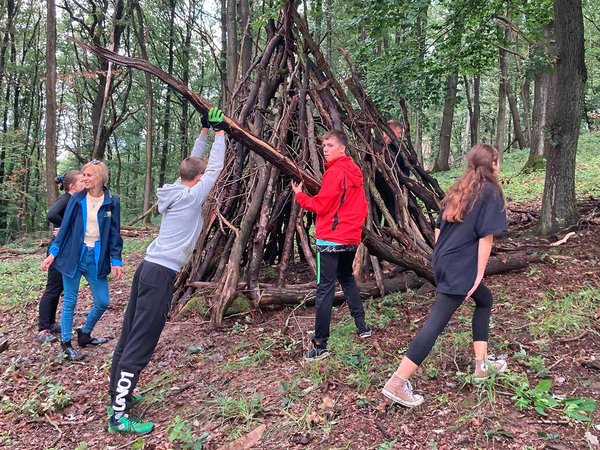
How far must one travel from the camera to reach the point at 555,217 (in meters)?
5.95

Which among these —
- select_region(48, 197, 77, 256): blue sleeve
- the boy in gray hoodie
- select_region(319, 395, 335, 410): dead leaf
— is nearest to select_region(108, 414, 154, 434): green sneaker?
the boy in gray hoodie

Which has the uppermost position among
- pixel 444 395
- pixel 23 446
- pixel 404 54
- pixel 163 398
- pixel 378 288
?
pixel 404 54

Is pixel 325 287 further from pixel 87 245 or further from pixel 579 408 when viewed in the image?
pixel 87 245

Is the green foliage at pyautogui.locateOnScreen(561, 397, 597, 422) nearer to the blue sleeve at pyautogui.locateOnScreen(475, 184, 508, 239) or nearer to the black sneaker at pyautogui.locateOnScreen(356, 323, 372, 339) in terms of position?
the blue sleeve at pyautogui.locateOnScreen(475, 184, 508, 239)

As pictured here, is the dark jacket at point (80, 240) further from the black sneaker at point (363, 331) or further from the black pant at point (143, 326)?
the black sneaker at point (363, 331)

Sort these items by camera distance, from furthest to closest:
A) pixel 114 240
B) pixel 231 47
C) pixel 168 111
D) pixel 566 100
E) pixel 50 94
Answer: pixel 168 111
pixel 50 94
pixel 231 47
pixel 566 100
pixel 114 240

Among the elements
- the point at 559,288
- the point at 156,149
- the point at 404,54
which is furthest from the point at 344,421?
the point at 156,149

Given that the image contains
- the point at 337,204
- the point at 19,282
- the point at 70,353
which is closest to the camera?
the point at 337,204

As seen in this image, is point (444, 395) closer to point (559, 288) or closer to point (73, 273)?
point (559, 288)

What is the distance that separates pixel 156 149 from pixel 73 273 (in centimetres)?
2155

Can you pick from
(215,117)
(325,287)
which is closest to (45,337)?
(325,287)

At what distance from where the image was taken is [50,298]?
4.87m

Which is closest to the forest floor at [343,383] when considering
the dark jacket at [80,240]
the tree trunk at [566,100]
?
the dark jacket at [80,240]

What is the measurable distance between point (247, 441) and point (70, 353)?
2431 mm
